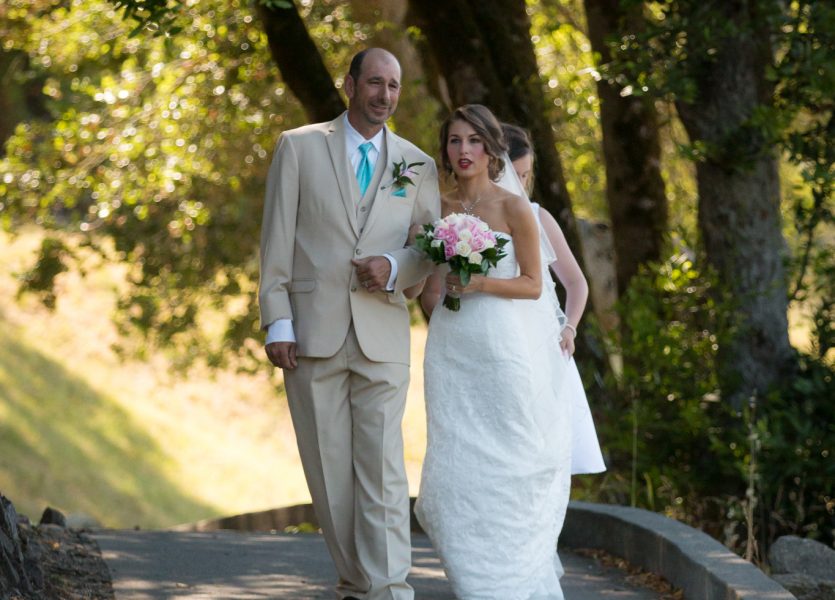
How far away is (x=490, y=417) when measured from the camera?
18.8 feet

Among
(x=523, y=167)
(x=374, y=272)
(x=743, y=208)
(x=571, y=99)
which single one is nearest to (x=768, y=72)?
(x=743, y=208)

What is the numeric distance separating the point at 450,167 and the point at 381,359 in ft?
3.46

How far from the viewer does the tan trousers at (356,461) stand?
5332 millimetres

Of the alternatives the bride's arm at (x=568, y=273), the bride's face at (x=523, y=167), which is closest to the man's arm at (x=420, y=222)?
the bride's face at (x=523, y=167)

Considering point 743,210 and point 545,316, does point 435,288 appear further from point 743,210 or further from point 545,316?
point 743,210

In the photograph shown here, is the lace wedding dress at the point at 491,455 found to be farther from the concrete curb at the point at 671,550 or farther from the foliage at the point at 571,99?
the foliage at the point at 571,99

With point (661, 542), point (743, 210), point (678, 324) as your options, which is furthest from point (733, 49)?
point (661, 542)

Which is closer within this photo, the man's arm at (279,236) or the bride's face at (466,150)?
the man's arm at (279,236)

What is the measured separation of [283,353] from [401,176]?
899mm

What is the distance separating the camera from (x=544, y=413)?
586 centimetres

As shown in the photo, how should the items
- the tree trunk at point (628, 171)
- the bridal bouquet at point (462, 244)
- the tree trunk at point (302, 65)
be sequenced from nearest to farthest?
1. the bridal bouquet at point (462, 244)
2. the tree trunk at point (302, 65)
3. the tree trunk at point (628, 171)

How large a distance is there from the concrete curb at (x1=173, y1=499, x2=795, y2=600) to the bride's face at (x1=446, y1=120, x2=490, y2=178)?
208 cm

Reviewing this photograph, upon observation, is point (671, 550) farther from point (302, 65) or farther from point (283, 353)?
point (302, 65)

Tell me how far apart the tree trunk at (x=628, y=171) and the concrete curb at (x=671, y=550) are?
153 inches
